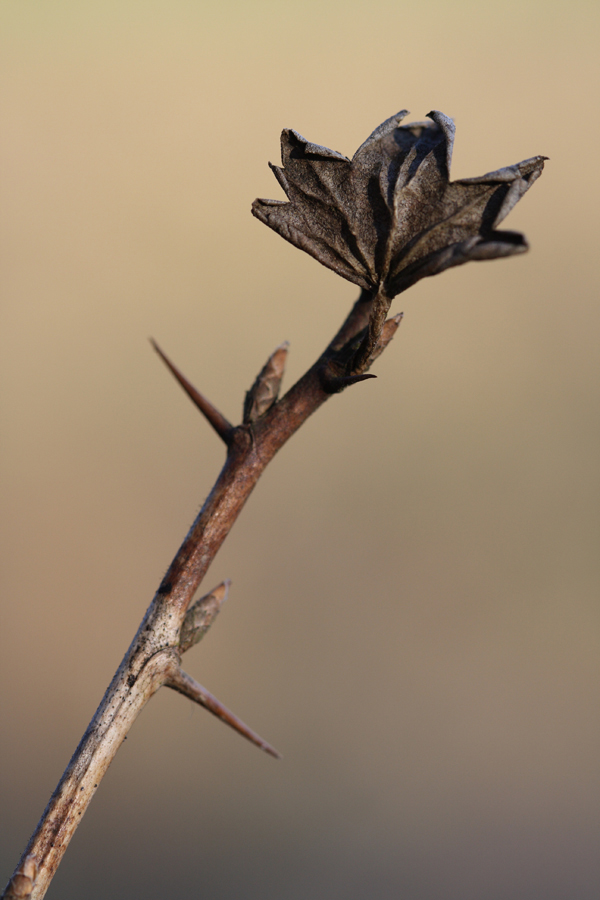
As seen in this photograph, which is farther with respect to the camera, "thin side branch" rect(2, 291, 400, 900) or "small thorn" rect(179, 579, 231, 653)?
"small thorn" rect(179, 579, 231, 653)

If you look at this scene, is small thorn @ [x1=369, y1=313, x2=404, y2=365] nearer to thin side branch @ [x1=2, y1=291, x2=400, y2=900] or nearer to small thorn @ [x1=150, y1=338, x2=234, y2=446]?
thin side branch @ [x1=2, y1=291, x2=400, y2=900]

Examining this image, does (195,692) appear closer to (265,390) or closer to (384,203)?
(265,390)

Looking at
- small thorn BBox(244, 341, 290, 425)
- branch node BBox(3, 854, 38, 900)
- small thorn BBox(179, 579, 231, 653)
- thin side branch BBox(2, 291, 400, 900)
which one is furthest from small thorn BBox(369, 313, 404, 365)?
branch node BBox(3, 854, 38, 900)

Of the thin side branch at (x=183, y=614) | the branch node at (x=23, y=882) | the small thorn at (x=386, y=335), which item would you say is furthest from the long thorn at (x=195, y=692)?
the small thorn at (x=386, y=335)

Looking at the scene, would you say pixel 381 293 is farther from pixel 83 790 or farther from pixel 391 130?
pixel 83 790

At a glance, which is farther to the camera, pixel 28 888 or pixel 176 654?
pixel 176 654

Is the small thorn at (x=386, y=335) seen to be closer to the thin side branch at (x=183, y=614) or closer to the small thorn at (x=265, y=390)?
the thin side branch at (x=183, y=614)

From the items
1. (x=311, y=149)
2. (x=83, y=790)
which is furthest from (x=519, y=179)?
(x=83, y=790)
